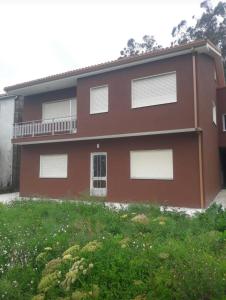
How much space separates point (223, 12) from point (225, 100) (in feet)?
57.9

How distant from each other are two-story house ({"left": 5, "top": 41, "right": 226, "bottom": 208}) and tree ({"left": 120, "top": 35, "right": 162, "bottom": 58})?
18.9 metres

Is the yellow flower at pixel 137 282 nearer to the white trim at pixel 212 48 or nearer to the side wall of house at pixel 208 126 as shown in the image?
the side wall of house at pixel 208 126

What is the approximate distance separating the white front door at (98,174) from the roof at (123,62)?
4.32m

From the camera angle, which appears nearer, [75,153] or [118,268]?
[118,268]

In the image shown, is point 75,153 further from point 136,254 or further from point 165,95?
point 136,254

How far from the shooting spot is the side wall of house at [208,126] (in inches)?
550

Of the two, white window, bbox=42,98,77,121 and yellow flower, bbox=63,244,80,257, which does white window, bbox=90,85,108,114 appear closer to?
white window, bbox=42,98,77,121

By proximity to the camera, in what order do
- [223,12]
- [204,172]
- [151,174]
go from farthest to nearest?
[223,12], [151,174], [204,172]

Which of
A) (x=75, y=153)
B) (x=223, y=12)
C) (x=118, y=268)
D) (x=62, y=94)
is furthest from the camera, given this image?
(x=223, y=12)

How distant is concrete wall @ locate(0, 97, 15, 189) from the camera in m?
22.4

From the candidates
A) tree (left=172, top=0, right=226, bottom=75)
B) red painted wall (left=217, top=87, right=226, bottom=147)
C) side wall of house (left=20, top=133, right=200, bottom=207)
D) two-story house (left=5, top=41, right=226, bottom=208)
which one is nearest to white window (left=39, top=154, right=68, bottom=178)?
two-story house (left=5, top=41, right=226, bottom=208)

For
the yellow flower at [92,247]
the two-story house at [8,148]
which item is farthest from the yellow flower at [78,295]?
the two-story house at [8,148]

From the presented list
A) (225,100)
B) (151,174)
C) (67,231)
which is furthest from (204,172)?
(67,231)

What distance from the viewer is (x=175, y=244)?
18.3ft
